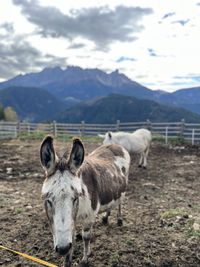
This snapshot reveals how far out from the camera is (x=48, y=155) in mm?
3514

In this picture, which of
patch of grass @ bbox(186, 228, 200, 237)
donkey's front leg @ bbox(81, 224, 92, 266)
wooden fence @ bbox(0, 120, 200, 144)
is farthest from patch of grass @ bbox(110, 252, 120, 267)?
wooden fence @ bbox(0, 120, 200, 144)

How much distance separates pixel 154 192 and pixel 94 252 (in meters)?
4.32

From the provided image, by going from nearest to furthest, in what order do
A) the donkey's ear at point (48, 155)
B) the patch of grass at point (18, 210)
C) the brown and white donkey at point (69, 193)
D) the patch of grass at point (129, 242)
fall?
the brown and white donkey at point (69, 193), the donkey's ear at point (48, 155), the patch of grass at point (129, 242), the patch of grass at point (18, 210)

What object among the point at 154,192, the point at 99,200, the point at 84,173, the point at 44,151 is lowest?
the point at 154,192

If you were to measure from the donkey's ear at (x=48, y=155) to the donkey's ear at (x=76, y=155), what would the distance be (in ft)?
0.69

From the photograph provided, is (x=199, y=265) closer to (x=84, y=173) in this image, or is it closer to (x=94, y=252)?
(x=94, y=252)

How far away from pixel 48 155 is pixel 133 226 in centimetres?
346

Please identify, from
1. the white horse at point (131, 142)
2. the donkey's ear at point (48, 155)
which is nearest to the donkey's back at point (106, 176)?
the donkey's ear at point (48, 155)

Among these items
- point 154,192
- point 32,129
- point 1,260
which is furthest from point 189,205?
point 32,129

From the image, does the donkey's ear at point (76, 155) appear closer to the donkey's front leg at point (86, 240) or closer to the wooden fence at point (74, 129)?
the donkey's front leg at point (86, 240)

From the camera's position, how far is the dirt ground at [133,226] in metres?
4.96

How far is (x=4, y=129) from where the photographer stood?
1062 inches

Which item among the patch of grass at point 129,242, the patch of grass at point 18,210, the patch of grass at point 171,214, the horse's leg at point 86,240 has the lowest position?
the patch of grass at point 129,242

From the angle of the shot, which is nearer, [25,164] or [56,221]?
[56,221]
